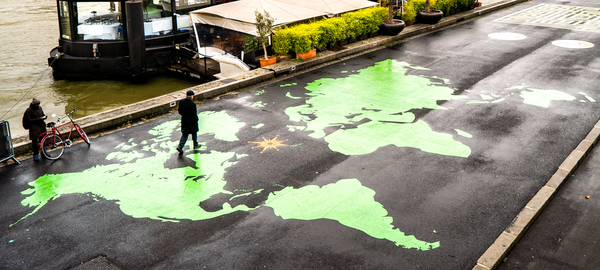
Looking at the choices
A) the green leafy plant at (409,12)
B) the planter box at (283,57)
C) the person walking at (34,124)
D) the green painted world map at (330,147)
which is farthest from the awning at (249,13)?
the person walking at (34,124)

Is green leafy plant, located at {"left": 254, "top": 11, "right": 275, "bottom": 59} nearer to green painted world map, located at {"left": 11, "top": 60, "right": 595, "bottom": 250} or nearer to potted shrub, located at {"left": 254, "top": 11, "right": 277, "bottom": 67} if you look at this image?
potted shrub, located at {"left": 254, "top": 11, "right": 277, "bottom": 67}

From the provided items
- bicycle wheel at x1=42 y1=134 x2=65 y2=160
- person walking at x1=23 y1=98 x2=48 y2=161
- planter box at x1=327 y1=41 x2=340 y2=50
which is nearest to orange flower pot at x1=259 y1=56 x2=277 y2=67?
planter box at x1=327 y1=41 x2=340 y2=50

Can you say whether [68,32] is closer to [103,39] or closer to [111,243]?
[103,39]

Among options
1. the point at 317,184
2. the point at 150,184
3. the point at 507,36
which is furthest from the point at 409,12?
the point at 150,184

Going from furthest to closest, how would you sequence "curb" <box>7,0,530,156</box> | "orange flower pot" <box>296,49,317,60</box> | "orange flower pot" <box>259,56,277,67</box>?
"orange flower pot" <box>296,49,317,60</box>, "orange flower pot" <box>259,56,277,67</box>, "curb" <box>7,0,530,156</box>

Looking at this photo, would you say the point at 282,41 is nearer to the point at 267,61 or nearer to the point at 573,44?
the point at 267,61

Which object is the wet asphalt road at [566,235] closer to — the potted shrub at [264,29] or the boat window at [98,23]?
the potted shrub at [264,29]

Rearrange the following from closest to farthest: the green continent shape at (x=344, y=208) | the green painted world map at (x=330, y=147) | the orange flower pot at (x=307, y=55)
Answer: the green continent shape at (x=344, y=208)
the green painted world map at (x=330, y=147)
the orange flower pot at (x=307, y=55)
